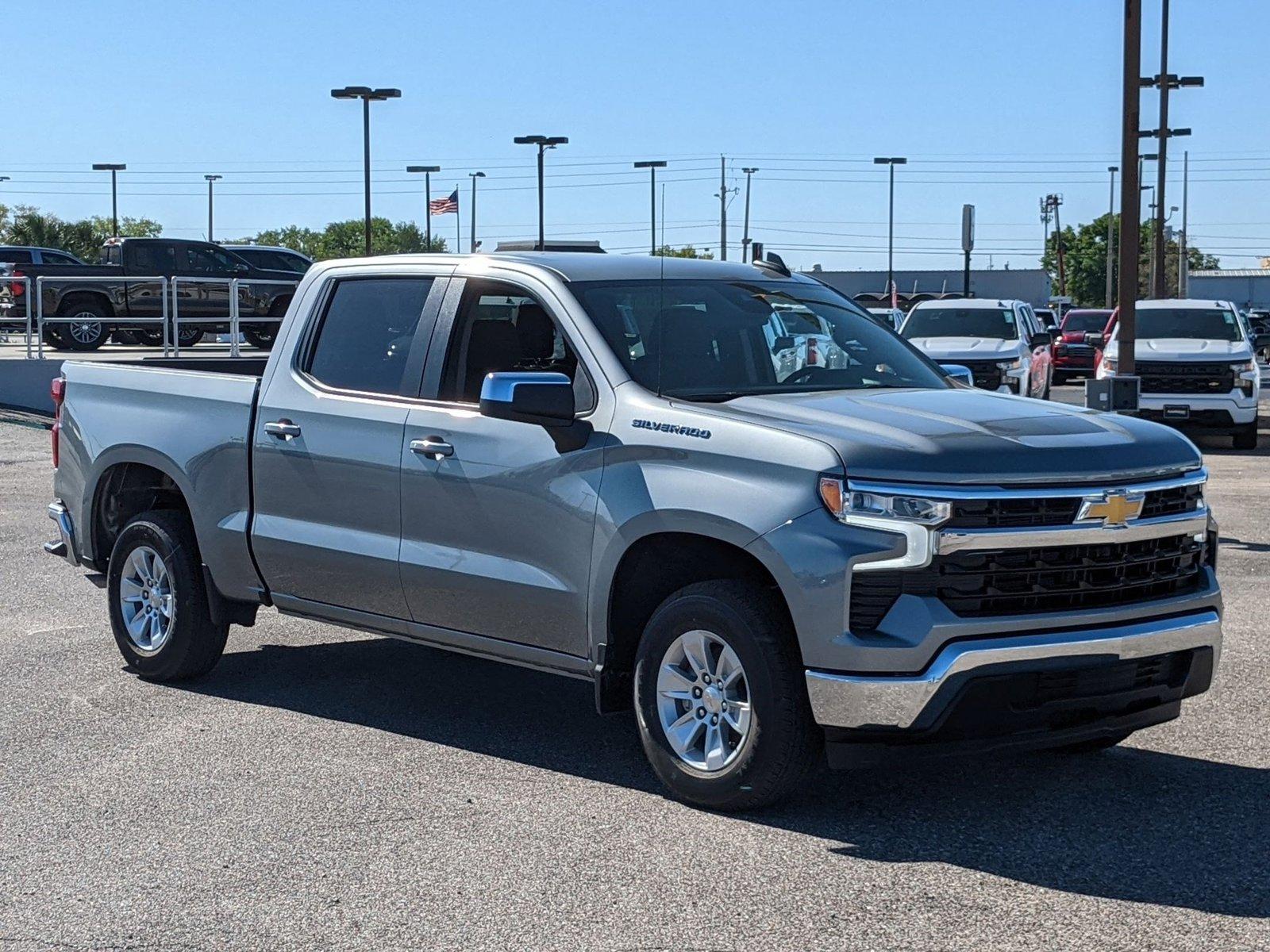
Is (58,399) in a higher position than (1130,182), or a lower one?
lower

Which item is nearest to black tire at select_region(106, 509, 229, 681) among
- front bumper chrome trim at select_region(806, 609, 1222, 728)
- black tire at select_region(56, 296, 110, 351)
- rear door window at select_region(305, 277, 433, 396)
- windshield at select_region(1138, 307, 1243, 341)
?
rear door window at select_region(305, 277, 433, 396)

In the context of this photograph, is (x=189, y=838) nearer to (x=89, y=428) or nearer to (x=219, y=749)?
(x=219, y=749)

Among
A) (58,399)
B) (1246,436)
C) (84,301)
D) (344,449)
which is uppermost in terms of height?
(84,301)

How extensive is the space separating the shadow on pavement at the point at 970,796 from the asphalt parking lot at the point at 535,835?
0.02 metres

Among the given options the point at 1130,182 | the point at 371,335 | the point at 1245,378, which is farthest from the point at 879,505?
the point at 1245,378

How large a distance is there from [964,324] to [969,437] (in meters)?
18.4

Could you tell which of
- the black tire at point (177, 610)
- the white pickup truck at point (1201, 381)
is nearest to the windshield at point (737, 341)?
the black tire at point (177, 610)

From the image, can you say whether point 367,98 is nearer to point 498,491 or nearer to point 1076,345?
point 1076,345

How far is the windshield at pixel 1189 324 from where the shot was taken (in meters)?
22.5

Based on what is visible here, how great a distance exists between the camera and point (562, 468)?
618cm

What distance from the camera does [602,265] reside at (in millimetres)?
6855

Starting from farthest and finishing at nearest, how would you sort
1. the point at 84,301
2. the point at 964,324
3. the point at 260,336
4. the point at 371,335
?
the point at 260,336
the point at 84,301
the point at 964,324
the point at 371,335

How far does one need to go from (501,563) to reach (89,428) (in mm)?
2869

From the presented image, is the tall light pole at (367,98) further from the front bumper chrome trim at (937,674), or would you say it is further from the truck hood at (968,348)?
the front bumper chrome trim at (937,674)
